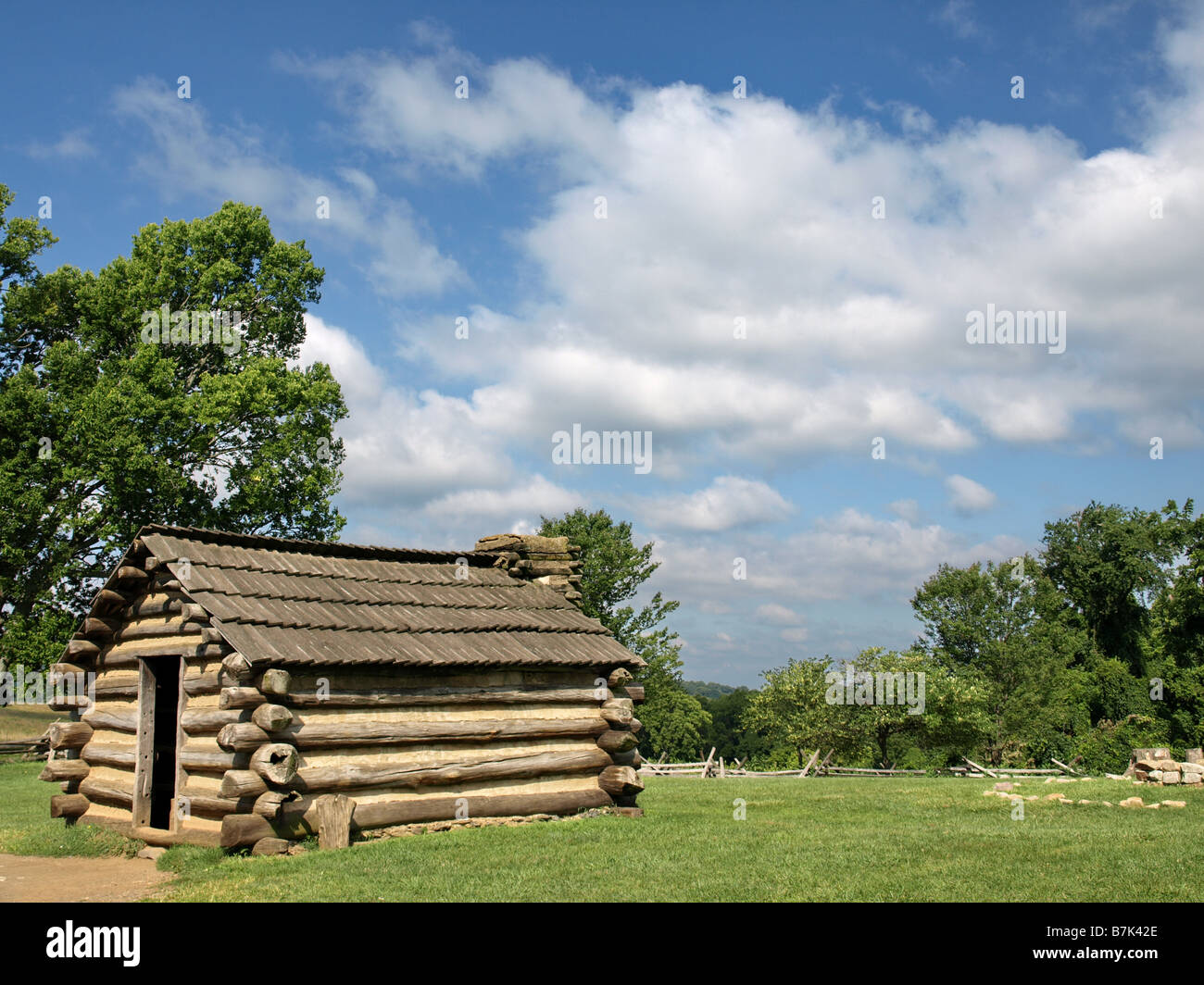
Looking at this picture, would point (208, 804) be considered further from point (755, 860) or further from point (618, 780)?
point (755, 860)

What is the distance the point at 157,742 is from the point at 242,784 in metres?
5.02

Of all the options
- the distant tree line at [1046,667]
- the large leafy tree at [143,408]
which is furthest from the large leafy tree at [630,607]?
the large leafy tree at [143,408]

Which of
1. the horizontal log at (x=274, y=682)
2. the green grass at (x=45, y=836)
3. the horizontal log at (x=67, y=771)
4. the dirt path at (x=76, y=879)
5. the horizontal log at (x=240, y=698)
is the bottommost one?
the green grass at (x=45, y=836)

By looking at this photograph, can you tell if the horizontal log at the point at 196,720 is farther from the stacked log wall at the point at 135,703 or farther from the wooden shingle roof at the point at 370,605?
the wooden shingle roof at the point at 370,605

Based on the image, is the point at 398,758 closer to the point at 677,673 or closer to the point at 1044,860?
the point at 1044,860

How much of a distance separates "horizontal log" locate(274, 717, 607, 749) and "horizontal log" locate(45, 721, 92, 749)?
5716mm

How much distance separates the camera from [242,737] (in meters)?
11.4

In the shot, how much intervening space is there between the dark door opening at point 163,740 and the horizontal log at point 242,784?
316 cm

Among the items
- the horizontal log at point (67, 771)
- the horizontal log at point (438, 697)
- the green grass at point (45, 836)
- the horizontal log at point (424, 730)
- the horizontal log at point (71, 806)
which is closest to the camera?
the horizontal log at point (424, 730)

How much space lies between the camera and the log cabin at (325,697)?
11.7 metres

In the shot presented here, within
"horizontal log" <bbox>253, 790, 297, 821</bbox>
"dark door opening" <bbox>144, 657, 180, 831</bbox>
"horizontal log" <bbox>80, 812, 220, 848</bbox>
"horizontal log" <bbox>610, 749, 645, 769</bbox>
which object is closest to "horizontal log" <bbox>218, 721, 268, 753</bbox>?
"horizontal log" <bbox>253, 790, 297, 821</bbox>

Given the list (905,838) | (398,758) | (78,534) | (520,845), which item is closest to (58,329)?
(78,534)

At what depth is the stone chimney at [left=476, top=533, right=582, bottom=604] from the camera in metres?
17.9
